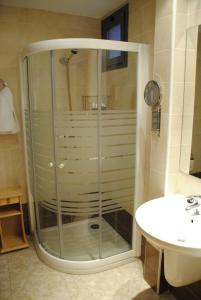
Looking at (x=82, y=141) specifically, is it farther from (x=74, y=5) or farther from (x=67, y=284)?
(x=74, y=5)

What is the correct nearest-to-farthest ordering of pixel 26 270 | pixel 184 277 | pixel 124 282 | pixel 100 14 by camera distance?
pixel 184 277 < pixel 124 282 < pixel 26 270 < pixel 100 14

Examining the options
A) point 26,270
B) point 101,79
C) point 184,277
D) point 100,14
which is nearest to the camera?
point 184,277

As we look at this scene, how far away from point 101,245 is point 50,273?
503mm

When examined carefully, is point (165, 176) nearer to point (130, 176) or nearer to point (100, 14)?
point (130, 176)

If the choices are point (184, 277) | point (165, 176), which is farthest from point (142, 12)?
point (184, 277)

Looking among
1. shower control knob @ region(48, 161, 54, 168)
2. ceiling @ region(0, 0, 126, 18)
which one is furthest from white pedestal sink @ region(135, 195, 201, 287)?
ceiling @ region(0, 0, 126, 18)

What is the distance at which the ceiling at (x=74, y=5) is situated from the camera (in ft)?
7.23

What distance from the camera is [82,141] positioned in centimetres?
193

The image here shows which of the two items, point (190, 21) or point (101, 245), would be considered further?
point (101, 245)

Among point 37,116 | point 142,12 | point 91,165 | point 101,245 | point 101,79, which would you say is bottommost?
Answer: point 101,245

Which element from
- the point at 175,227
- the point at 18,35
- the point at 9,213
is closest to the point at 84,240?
the point at 9,213

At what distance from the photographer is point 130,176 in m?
2.13

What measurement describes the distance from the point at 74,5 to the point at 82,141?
1344 millimetres

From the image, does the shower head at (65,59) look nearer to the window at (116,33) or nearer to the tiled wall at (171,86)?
the window at (116,33)
